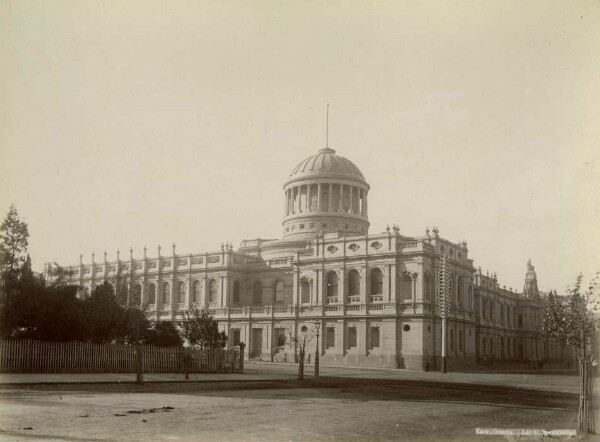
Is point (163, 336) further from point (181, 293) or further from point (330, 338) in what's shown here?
point (181, 293)

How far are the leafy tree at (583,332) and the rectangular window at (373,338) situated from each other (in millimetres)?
14758

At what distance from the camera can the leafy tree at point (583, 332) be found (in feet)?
47.3

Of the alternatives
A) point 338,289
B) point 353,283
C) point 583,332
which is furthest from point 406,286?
point 583,332

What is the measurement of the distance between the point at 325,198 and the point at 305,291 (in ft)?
50.6

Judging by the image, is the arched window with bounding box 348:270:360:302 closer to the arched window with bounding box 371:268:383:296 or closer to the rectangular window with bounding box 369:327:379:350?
the arched window with bounding box 371:268:383:296

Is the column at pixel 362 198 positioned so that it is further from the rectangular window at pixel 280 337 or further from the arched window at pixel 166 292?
the arched window at pixel 166 292

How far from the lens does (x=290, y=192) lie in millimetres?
81562

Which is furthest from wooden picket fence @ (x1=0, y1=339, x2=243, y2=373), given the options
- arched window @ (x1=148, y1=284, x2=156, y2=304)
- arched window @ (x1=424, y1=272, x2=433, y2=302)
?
arched window @ (x1=148, y1=284, x2=156, y2=304)

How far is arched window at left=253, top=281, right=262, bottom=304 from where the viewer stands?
72.8 meters

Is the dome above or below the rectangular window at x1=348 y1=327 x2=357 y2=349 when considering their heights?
above

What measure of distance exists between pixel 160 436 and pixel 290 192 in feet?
228

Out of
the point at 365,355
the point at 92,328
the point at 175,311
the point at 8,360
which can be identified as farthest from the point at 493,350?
the point at 8,360

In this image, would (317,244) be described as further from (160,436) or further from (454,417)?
(160,436)

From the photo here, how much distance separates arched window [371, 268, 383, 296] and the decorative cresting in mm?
13733
